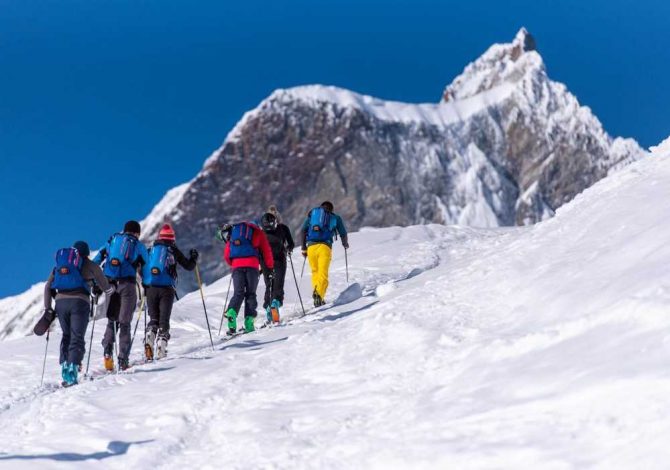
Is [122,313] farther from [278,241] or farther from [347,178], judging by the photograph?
[347,178]

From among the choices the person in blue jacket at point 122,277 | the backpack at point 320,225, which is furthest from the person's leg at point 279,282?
the person in blue jacket at point 122,277

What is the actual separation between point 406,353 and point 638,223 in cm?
357

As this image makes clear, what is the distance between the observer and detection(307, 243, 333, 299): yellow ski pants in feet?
51.6

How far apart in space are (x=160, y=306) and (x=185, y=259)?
0.85 meters

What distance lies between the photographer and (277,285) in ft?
48.6

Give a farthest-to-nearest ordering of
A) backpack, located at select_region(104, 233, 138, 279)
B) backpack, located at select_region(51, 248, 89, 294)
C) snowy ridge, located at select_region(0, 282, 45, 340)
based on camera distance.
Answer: snowy ridge, located at select_region(0, 282, 45, 340) → backpack, located at select_region(104, 233, 138, 279) → backpack, located at select_region(51, 248, 89, 294)

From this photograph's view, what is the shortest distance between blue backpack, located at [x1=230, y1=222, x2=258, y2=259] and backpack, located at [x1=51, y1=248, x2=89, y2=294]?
3228 mm

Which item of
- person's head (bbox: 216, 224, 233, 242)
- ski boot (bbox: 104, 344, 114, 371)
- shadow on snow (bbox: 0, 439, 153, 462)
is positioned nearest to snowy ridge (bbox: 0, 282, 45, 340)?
person's head (bbox: 216, 224, 233, 242)

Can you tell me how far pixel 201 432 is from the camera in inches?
286

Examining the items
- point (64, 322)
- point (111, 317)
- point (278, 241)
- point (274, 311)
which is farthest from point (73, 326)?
point (278, 241)

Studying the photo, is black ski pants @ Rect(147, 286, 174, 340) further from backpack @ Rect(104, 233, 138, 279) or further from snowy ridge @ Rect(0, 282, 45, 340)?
snowy ridge @ Rect(0, 282, 45, 340)

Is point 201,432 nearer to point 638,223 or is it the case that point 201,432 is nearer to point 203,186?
point 638,223

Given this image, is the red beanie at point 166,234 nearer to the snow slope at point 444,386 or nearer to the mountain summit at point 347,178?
the snow slope at point 444,386

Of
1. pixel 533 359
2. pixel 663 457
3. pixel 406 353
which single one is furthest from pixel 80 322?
pixel 663 457
